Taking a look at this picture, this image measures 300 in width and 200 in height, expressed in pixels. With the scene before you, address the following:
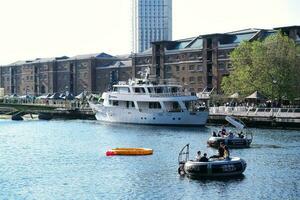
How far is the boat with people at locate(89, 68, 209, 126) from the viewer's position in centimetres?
10119

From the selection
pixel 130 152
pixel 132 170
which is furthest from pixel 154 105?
pixel 132 170

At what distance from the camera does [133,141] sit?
7831cm

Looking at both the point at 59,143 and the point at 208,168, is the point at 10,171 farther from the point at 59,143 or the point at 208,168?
the point at 59,143

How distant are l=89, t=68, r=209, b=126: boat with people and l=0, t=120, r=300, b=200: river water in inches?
578

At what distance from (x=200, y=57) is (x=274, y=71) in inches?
1816

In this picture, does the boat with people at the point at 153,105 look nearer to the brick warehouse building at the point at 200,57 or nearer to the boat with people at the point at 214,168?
the brick warehouse building at the point at 200,57

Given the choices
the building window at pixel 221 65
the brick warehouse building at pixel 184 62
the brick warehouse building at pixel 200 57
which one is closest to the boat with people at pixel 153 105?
the brick warehouse building at pixel 184 62

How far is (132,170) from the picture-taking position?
5394cm

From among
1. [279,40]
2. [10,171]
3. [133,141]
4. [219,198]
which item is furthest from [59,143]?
[279,40]

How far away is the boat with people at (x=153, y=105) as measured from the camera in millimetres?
101188

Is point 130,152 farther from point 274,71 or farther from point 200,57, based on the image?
point 200,57

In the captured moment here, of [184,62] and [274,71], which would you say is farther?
[184,62]

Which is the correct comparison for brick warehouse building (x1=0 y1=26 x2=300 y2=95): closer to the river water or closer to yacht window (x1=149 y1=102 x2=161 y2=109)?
yacht window (x1=149 y1=102 x2=161 y2=109)

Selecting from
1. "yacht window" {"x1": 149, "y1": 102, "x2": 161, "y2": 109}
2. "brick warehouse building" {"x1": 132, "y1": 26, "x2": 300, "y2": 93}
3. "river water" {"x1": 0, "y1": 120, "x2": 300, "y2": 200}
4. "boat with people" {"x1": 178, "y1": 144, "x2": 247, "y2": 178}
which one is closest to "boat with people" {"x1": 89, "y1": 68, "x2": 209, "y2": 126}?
"yacht window" {"x1": 149, "y1": 102, "x2": 161, "y2": 109}
